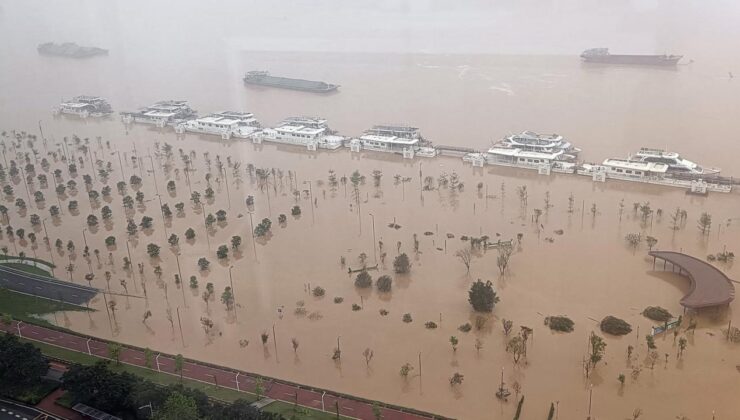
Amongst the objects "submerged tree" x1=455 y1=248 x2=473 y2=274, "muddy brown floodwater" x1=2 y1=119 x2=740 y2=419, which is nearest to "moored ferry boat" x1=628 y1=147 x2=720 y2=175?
"muddy brown floodwater" x1=2 y1=119 x2=740 y2=419

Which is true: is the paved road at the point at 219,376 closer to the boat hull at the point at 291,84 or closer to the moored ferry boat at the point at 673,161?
the moored ferry boat at the point at 673,161

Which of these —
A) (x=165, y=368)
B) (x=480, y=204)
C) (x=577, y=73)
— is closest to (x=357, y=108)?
(x=577, y=73)

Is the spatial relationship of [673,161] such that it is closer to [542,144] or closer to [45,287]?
[542,144]

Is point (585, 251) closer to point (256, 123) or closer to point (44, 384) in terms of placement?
point (44, 384)

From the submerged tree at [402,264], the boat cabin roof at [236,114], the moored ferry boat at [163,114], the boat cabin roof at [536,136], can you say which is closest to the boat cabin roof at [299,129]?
the boat cabin roof at [236,114]

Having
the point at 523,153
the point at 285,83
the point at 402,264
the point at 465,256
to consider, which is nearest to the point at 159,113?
the point at 285,83

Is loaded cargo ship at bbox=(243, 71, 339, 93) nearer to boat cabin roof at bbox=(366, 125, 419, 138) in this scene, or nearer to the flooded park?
the flooded park
